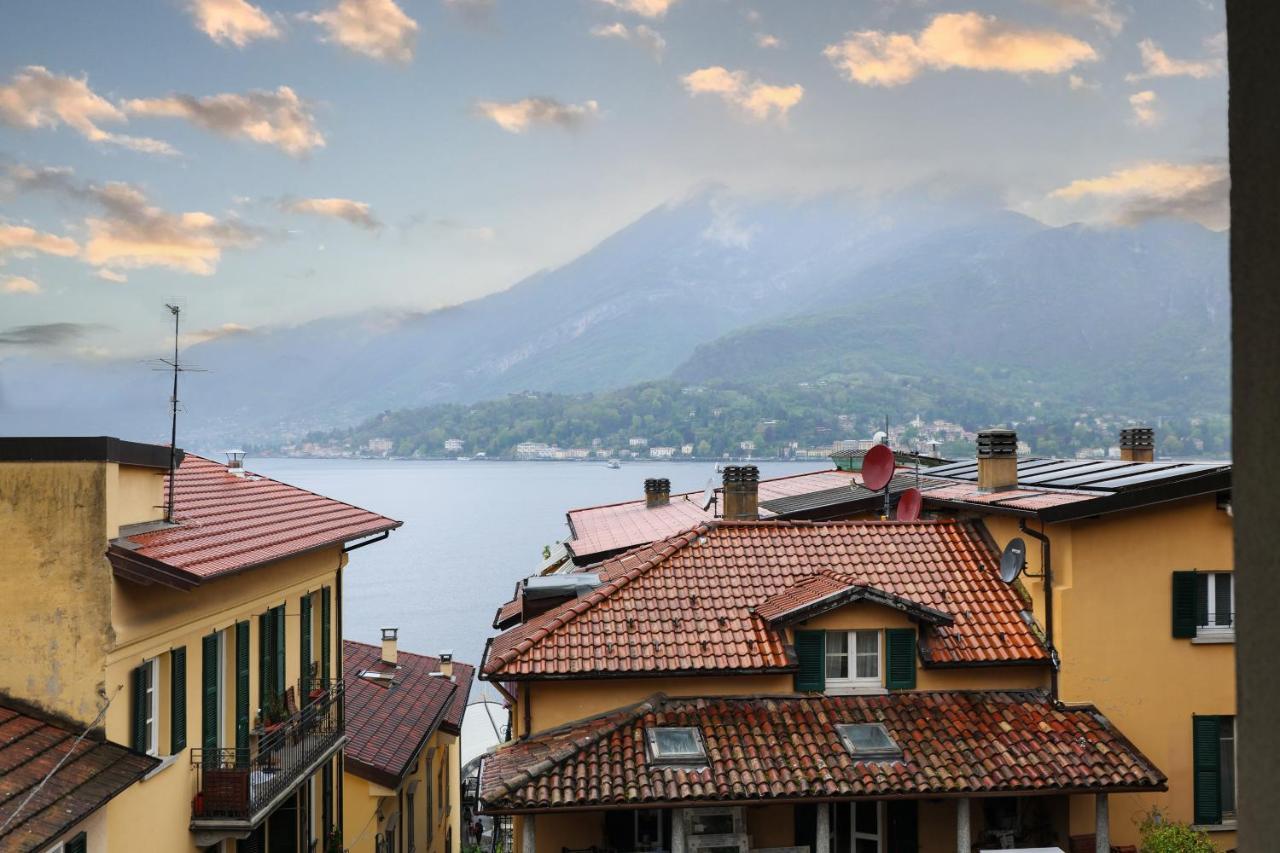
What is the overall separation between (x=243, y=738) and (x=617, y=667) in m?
5.19

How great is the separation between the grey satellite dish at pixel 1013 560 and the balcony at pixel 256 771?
10701 millimetres

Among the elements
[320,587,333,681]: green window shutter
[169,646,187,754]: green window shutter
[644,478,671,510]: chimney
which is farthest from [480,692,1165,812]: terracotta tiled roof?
[644,478,671,510]: chimney

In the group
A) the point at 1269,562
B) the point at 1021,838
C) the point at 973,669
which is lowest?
the point at 1021,838

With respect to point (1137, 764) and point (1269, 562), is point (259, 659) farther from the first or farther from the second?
point (1269, 562)

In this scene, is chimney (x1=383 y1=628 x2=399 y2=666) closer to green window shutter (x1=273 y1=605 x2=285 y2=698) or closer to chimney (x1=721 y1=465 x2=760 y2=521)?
chimney (x1=721 y1=465 x2=760 y2=521)

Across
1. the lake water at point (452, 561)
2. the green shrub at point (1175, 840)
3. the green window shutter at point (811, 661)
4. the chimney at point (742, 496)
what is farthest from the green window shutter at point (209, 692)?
the lake water at point (452, 561)

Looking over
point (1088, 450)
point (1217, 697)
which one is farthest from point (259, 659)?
point (1088, 450)

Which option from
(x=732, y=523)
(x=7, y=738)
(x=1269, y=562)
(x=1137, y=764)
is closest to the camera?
(x=1269, y=562)

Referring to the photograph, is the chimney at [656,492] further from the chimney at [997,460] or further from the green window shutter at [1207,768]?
the green window shutter at [1207,768]

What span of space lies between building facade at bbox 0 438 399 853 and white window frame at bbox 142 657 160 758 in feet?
0.10

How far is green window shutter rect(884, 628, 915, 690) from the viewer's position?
1566 centimetres

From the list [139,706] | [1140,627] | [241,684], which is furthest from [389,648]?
[1140,627]

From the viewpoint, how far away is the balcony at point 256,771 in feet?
41.9

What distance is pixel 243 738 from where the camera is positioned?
1435 cm
